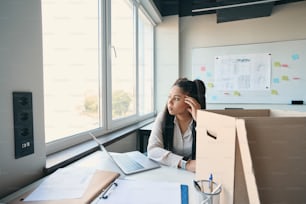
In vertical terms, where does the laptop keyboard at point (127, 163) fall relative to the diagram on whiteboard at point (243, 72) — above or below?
below

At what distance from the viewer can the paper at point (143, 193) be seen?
0.70 meters

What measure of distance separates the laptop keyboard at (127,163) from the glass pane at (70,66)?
470mm

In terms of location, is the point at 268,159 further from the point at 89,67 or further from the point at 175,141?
the point at 89,67


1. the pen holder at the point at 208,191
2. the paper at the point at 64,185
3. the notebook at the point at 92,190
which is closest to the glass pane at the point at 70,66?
the paper at the point at 64,185

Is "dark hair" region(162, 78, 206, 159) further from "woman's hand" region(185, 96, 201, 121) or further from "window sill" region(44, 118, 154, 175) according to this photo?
"window sill" region(44, 118, 154, 175)

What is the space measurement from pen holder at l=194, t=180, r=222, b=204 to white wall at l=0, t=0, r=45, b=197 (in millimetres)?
783

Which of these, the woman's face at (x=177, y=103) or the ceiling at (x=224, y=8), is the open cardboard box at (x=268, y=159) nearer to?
the woman's face at (x=177, y=103)

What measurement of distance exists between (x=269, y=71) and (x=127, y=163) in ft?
9.59

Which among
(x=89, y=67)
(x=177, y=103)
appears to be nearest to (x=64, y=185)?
(x=177, y=103)

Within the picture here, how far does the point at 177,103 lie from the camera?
4.58 feet

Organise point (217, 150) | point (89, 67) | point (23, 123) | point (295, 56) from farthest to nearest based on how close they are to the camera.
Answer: point (295, 56)
point (89, 67)
point (23, 123)
point (217, 150)

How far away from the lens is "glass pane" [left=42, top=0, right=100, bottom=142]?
1242 millimetres

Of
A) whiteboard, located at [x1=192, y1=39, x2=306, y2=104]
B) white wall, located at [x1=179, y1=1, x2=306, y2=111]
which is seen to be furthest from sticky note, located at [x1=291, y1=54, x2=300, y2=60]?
white wall, located at [x1=179, y1=1, x2=306, y2=111]

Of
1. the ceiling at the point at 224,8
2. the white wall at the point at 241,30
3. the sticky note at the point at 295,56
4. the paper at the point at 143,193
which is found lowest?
the paper at the point at 143,193
